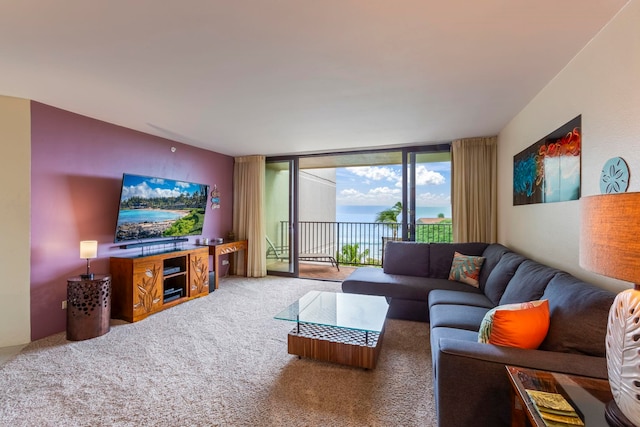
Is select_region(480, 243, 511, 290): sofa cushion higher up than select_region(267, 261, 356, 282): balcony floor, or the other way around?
select_region(480, 243, 511, 290): sofa cushion

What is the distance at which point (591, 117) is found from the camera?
1.77m

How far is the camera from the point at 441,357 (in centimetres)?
140

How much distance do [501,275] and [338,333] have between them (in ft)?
5.12

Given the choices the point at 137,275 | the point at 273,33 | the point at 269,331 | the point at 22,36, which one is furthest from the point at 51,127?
the point at 269,331

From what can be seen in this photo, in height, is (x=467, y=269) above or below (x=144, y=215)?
below

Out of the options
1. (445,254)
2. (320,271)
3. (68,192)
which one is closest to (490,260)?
(445,254)

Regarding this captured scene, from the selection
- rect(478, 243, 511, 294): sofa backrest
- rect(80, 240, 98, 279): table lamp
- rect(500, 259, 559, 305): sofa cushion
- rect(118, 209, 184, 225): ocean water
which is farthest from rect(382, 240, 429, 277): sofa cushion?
rect(80, 240, 98, 279): table lamp

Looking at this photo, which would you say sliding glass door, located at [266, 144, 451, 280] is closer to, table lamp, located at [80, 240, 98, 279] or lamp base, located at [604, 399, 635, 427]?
table lamp, located at [80, 240, 98, 279]

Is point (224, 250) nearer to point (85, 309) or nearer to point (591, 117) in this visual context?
point (85, 309)

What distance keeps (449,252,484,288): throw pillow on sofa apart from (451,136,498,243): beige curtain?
2.70 feet

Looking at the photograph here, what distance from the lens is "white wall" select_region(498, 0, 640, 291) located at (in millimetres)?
1432

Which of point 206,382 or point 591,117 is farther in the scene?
point 206,382

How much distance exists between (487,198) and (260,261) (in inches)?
154

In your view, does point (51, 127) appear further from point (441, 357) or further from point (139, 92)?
point (441, 357)
